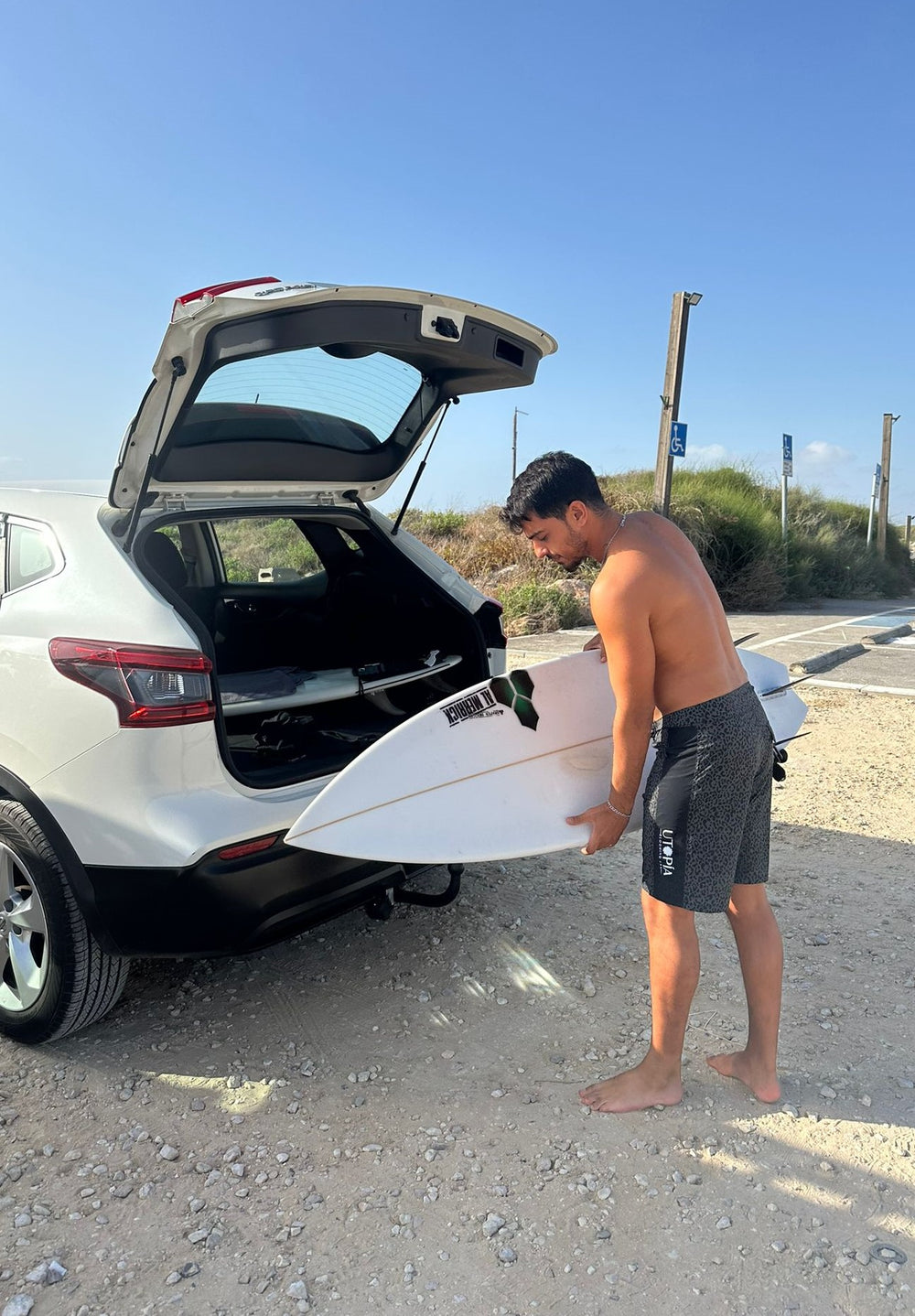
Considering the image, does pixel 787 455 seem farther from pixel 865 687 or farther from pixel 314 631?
pixel 314 631

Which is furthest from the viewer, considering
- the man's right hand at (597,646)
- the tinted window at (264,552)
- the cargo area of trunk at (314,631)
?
the tinted window at (264,552)

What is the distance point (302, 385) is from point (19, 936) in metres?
1.99

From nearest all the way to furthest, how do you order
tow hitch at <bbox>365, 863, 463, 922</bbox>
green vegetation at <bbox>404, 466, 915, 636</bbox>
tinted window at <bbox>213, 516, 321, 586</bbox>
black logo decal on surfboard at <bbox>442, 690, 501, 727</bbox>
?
black logo decal on surfboard at <bbox>442, 690, 501, 727</bbox> → tow hitch at <bbox>365, 863, 463, 922</bbox> → tinted window at <bbox>213, 516, 321, 586</bbox> → green vegetation at <bbox>404, 466, 915, 636</bbox>

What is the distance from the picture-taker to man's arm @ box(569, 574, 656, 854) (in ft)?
7.37

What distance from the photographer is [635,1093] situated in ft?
8.14

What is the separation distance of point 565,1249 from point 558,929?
1518 mm

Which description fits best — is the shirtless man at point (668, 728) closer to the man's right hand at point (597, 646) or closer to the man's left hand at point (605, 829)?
the man's left hand at point (605, 829)

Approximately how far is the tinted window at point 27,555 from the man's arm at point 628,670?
1.62m

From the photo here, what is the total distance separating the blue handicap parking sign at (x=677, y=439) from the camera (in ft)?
33.2

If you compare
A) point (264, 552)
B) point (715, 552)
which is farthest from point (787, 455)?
point (264, 552)

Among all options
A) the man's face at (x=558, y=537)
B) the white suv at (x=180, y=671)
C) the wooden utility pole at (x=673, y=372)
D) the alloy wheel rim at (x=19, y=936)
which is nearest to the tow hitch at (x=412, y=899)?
the white suv at (x=180, y=671)

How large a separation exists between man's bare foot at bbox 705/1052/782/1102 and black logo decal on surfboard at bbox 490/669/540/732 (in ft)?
3.68

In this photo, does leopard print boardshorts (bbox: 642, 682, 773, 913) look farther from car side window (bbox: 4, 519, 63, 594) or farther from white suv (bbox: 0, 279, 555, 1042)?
car side window (bbox: 4, 519, 63, 594)

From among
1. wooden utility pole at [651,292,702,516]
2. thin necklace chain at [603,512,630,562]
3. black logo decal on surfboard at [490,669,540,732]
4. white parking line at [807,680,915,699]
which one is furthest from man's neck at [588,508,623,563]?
wooden utility pole at [651,292,702,516]
